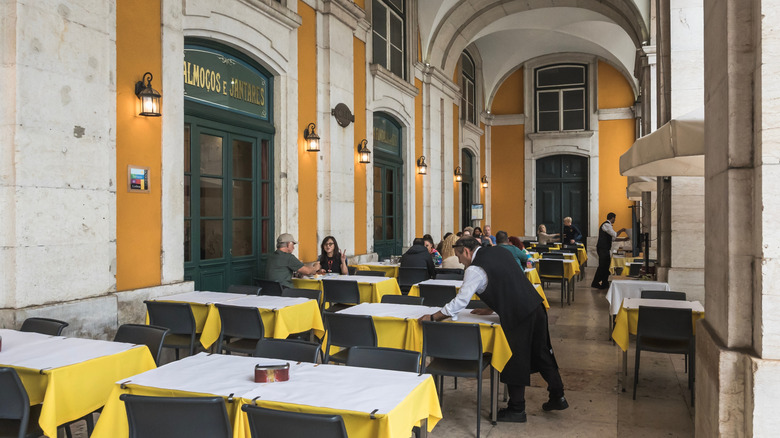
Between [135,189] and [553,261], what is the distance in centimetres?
694

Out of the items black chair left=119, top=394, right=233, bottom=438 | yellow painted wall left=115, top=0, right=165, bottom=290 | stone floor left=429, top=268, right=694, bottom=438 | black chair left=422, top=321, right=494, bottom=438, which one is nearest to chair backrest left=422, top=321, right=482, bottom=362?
black chair left=422, top=321, right=494, bottom=438

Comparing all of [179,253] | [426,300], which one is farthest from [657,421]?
[179,253]

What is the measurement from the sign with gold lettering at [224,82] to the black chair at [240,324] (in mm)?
2909

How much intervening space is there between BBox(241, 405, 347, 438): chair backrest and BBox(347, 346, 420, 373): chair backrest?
41.3 inches

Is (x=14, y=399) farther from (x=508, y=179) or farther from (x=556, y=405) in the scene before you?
(x=508, y=179)

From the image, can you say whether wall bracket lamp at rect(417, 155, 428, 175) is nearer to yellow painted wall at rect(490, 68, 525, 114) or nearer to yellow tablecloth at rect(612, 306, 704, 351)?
yellow painted wall at rect(490, 68, 525, 114)

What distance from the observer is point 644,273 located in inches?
324

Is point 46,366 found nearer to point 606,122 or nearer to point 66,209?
point 66,209

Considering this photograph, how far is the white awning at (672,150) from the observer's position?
4.58 metres

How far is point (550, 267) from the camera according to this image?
1005 centimetres

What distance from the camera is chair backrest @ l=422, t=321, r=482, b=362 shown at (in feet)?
13.5

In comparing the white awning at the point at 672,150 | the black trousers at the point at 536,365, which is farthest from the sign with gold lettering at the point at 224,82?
the white awning at the point at 672,150

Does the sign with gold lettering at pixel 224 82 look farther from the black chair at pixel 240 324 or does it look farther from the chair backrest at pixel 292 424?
the chair backrest at pixel 292 424

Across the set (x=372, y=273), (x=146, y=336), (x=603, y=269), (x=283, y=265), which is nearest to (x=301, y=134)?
(x=372, y=273)
